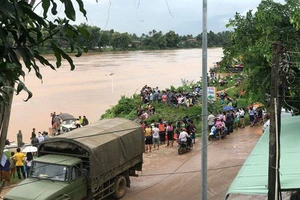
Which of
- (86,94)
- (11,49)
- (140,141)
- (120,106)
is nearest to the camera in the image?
(11,49)

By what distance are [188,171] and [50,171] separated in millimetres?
5813

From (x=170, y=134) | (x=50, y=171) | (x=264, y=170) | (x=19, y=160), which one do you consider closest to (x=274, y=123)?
(x=264, y=170)

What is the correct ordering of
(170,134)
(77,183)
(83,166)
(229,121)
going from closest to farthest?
(77,183) → (83,166) → (170,134) → (229,121)

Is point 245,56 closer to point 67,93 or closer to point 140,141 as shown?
point 140,141

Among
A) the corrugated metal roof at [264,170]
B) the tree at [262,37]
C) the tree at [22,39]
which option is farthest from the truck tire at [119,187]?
the tree at [22,39]

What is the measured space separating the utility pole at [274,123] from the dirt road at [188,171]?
5.78 m

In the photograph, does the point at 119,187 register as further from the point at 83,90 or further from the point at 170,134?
the point at 83,90

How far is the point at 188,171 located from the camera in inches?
557

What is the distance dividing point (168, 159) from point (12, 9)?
14151 mm

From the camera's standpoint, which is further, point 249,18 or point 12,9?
point 249,18

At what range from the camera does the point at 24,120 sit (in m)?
29.7

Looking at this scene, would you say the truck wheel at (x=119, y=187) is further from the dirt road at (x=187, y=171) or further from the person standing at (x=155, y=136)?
the person standing at (x=155, y=136)

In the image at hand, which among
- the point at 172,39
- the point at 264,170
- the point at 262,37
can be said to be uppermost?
the point at 172,39

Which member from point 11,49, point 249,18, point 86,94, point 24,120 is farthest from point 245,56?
point 86,94
